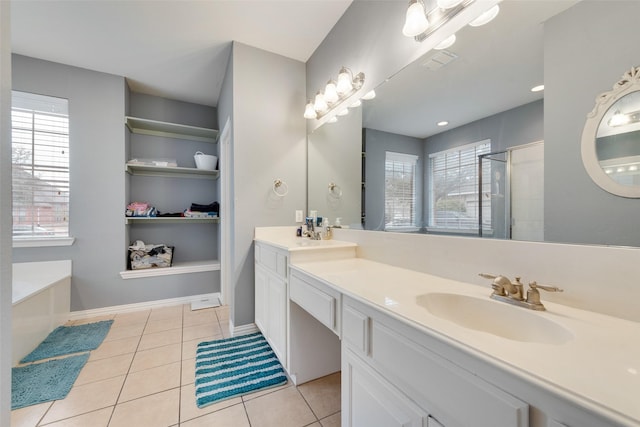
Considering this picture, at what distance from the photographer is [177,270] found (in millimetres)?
3029

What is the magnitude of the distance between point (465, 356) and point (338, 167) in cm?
169

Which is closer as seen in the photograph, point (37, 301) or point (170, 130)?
point (37, 301)

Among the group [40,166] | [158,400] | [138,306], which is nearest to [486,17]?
[158,400]

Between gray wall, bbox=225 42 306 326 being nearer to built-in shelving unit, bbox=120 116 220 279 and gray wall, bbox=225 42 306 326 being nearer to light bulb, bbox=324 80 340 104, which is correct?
light bulb, bbox=324 80 340 104

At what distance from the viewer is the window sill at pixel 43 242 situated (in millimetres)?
2410

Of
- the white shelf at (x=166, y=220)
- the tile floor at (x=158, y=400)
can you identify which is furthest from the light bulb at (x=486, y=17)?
the white shelf at (x=166, y=220)

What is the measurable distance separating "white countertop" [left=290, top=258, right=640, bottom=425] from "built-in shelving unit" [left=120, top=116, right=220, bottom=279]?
2850 mm

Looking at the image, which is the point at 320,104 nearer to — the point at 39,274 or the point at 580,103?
the point at 580,103

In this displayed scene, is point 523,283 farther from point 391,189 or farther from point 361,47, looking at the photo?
point 361,47

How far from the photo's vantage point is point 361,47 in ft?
5.81

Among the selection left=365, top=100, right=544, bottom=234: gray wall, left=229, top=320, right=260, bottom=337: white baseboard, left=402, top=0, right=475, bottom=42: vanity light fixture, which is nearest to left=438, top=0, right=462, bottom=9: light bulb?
left=402, top=0, right=475, bottom=42: vanity light fixture

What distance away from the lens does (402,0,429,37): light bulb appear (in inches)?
47.8

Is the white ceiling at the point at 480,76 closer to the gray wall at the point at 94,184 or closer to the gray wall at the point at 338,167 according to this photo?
the gray wall at the point at 338,167

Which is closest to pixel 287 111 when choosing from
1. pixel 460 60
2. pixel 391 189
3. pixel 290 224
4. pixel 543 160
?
pixel 290 224
